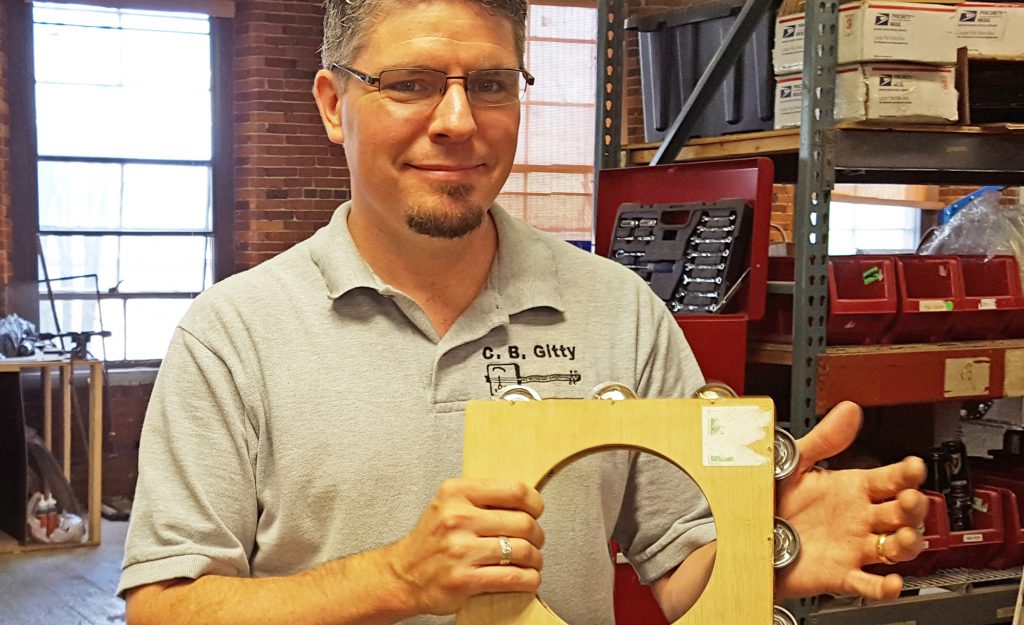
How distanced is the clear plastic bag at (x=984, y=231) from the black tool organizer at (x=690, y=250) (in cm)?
74

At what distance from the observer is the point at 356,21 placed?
1.27 metres

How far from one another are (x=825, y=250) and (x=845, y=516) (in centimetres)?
134

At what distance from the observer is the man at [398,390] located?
112 centimetres

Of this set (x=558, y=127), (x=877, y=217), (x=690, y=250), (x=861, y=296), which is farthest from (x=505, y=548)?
(x=877, y=217)

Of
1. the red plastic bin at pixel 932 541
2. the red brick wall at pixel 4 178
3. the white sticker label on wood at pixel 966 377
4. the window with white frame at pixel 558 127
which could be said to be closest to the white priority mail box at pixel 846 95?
the white sticker label on wood at pixel 966 377

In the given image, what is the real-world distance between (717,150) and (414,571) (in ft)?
6.51

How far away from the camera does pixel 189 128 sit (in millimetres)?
5695

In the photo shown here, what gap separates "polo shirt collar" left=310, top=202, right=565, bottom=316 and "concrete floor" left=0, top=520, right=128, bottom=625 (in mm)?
2957

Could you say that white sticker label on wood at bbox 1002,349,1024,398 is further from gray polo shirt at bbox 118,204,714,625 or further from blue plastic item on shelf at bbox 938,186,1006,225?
gray polo shirt at bbox 118,204,714,625

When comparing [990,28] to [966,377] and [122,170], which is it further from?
[122,170]

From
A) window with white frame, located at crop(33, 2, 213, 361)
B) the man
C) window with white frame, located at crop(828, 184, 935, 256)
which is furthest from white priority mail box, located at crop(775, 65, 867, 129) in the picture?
window with white frame, located at crop(828, 184, 935, 256)

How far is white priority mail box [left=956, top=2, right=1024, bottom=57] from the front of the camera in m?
2.47

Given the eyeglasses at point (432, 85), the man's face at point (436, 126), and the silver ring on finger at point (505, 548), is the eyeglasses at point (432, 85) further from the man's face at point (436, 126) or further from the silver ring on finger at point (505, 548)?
the silver ring on finger at point (505, 548)

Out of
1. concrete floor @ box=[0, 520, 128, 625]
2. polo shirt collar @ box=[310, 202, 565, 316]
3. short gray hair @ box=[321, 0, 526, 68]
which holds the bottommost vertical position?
concrete floor @ box=[0, 520, 128, 625]
